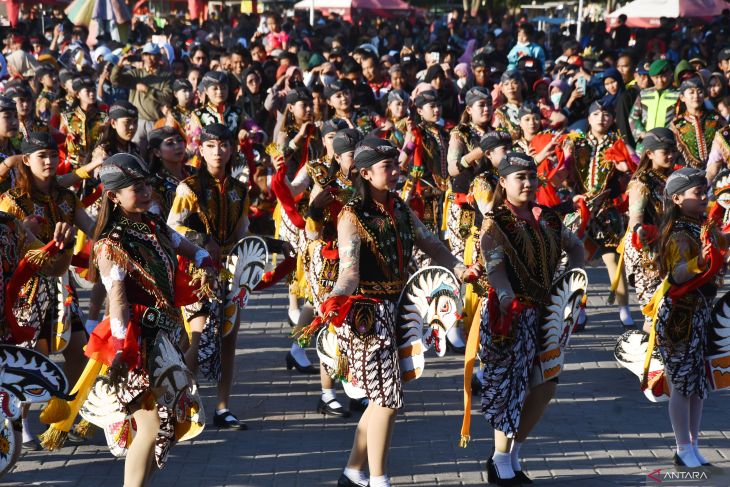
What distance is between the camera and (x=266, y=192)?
10.5 metres

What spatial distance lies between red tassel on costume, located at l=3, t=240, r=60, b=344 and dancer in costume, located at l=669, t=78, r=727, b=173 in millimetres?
7369

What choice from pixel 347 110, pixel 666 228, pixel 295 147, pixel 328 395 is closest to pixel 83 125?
pixel 347 110

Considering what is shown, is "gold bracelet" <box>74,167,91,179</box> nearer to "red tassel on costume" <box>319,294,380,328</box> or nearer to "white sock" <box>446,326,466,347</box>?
"red tassel on costume" <box>319,294,380,328</box>

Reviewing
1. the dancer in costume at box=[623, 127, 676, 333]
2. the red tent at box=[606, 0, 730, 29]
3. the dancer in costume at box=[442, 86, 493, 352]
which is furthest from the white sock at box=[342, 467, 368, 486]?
the red tent at box=[606, 0, 730, 29]

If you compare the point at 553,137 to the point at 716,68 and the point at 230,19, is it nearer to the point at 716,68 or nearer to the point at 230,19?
the point at 716,68

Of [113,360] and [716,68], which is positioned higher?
[113,360]

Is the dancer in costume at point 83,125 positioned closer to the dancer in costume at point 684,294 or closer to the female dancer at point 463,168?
the female dancer at point 463,168

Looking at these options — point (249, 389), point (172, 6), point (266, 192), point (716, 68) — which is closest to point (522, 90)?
point (266, 192)

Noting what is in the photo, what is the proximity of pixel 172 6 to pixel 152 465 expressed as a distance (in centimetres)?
3963

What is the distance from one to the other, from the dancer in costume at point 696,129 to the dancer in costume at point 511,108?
66.3 inches

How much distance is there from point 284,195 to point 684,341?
2.78 m

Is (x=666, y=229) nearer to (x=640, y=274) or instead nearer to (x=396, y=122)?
(x=640, y=274)

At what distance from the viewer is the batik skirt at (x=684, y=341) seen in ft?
22.2

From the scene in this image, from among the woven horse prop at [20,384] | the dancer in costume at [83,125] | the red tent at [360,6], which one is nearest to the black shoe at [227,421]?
the woven horse prop at [20,384]
